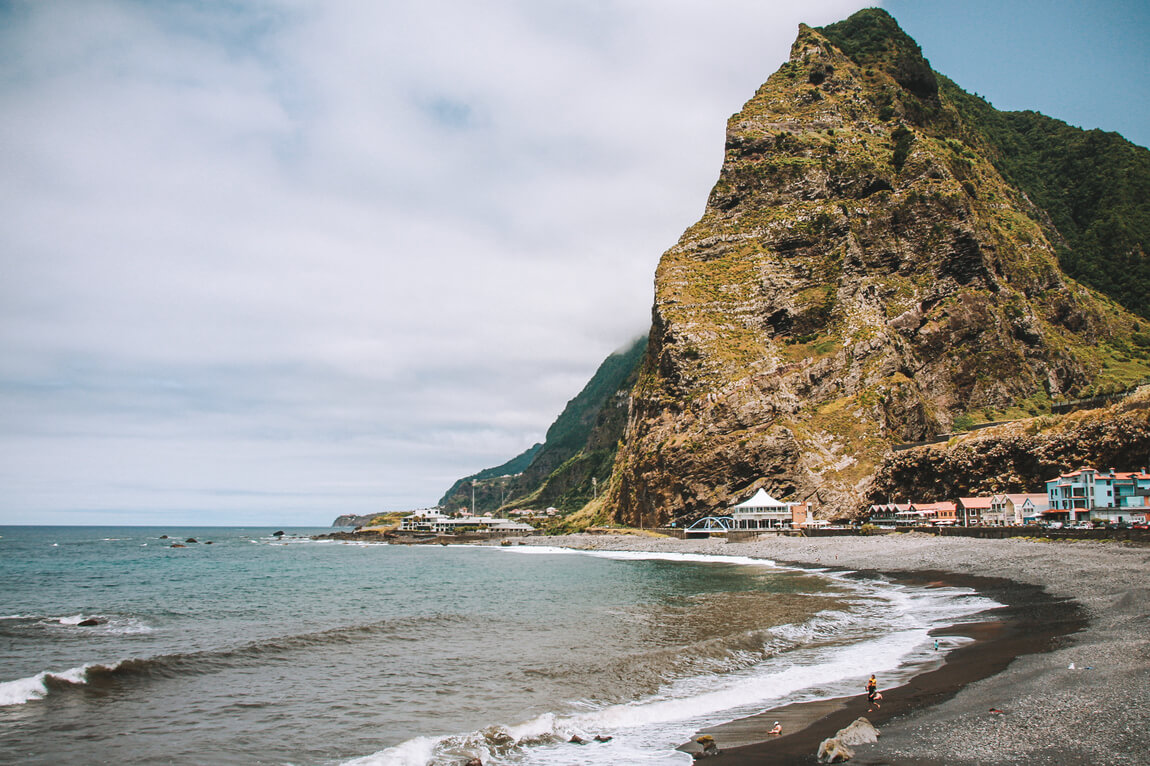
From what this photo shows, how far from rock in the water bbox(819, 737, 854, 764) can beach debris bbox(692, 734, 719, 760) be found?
212 centimetres

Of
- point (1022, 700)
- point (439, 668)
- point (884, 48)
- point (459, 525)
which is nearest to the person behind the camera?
point (1022, 700)

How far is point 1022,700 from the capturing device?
43.1 ft

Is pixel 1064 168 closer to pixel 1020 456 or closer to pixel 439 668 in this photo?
pixel 1020 456

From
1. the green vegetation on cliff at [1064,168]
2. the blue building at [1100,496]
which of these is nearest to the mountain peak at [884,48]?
the green vegetation on cliff at [1064,168]

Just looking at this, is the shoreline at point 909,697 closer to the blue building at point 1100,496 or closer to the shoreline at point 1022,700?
the shoreline at point 1022,700

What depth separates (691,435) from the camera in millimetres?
89062

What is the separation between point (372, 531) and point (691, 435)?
9632 cm

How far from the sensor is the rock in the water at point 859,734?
1170cm

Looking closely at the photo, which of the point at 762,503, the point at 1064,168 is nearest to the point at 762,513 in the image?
the point at 762,503

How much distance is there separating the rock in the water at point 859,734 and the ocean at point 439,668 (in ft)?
9.28

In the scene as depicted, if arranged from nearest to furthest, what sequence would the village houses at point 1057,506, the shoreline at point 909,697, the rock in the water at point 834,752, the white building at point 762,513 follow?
1. the rock in the water at point 834,752
2. the shoreline at point 909,697
3. the village houses at point 1057,506
4. the white building at point 762,513

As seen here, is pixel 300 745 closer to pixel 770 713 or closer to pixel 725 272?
pixel 770 713

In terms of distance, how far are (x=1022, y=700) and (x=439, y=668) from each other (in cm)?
1561

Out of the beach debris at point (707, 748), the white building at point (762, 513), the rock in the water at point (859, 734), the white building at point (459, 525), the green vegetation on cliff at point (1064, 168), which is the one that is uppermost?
the green vegetation on cliff at point (1064, 168)
